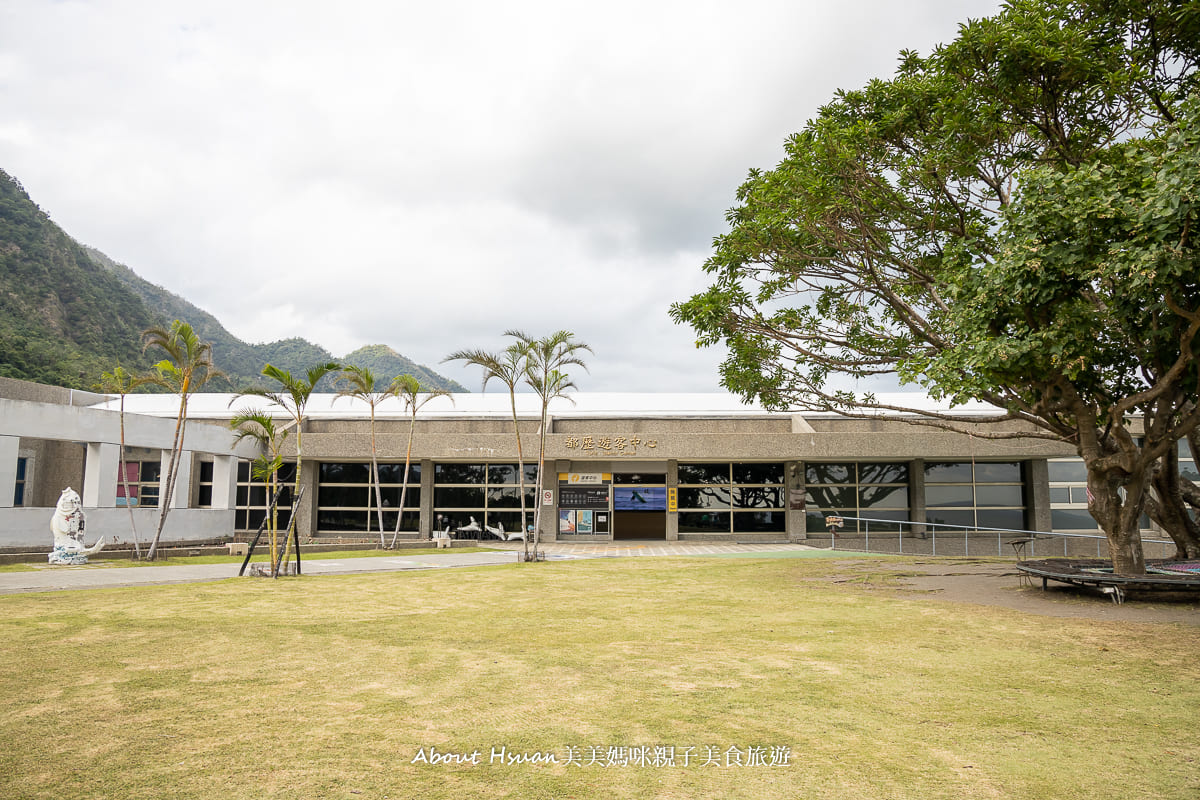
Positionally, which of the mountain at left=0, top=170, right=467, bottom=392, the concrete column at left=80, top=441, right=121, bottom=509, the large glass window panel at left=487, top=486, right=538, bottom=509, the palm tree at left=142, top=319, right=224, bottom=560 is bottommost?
the large glass window panel at left=487, top=486, right=538, bottom=509

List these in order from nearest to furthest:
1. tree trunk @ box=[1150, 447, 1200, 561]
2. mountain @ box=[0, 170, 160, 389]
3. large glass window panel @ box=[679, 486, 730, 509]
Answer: tree trunk @ box=[1150, 447, 1200, 561], large glass window panel @ box=[679, 486, 730, 509], mountain @ box=[0, 170, 160, 389]

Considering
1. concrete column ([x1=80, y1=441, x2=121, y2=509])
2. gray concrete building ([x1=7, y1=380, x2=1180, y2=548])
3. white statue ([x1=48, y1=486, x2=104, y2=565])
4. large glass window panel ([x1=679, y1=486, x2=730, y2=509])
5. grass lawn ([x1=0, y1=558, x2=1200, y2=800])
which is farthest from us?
large glass window panel ([x1=679, y1=486, x2=730, y2=509])

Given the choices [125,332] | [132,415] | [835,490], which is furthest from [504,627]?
[125,332]

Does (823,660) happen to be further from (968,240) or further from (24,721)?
(968,240)

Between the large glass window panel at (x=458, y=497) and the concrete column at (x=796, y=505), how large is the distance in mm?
11815

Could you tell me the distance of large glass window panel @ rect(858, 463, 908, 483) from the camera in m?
28.1

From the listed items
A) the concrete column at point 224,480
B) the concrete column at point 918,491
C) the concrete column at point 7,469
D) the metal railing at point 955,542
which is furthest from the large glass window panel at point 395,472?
the concrete column at point 918,491

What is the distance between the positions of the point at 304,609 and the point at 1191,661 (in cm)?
995

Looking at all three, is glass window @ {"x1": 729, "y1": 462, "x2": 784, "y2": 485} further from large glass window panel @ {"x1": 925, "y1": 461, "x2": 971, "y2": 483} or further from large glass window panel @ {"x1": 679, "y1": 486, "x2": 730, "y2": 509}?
large glass window panel @ {"x1": 925, "y1": 461, "x2": 971, "y2": 483}

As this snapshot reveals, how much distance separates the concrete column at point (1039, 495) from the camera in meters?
26.6

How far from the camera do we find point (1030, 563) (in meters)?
12.4

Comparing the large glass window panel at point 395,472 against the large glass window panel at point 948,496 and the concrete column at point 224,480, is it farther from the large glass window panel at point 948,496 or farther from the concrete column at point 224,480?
the large glass window panel at point 948,496

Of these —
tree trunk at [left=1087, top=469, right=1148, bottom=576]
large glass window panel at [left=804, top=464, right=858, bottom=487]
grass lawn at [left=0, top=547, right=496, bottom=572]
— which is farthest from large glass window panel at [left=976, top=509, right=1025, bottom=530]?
grass lawn at [left=0, top=547, right=496, bottom=572]

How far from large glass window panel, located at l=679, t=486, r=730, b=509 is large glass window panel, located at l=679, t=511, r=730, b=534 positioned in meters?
0.26
